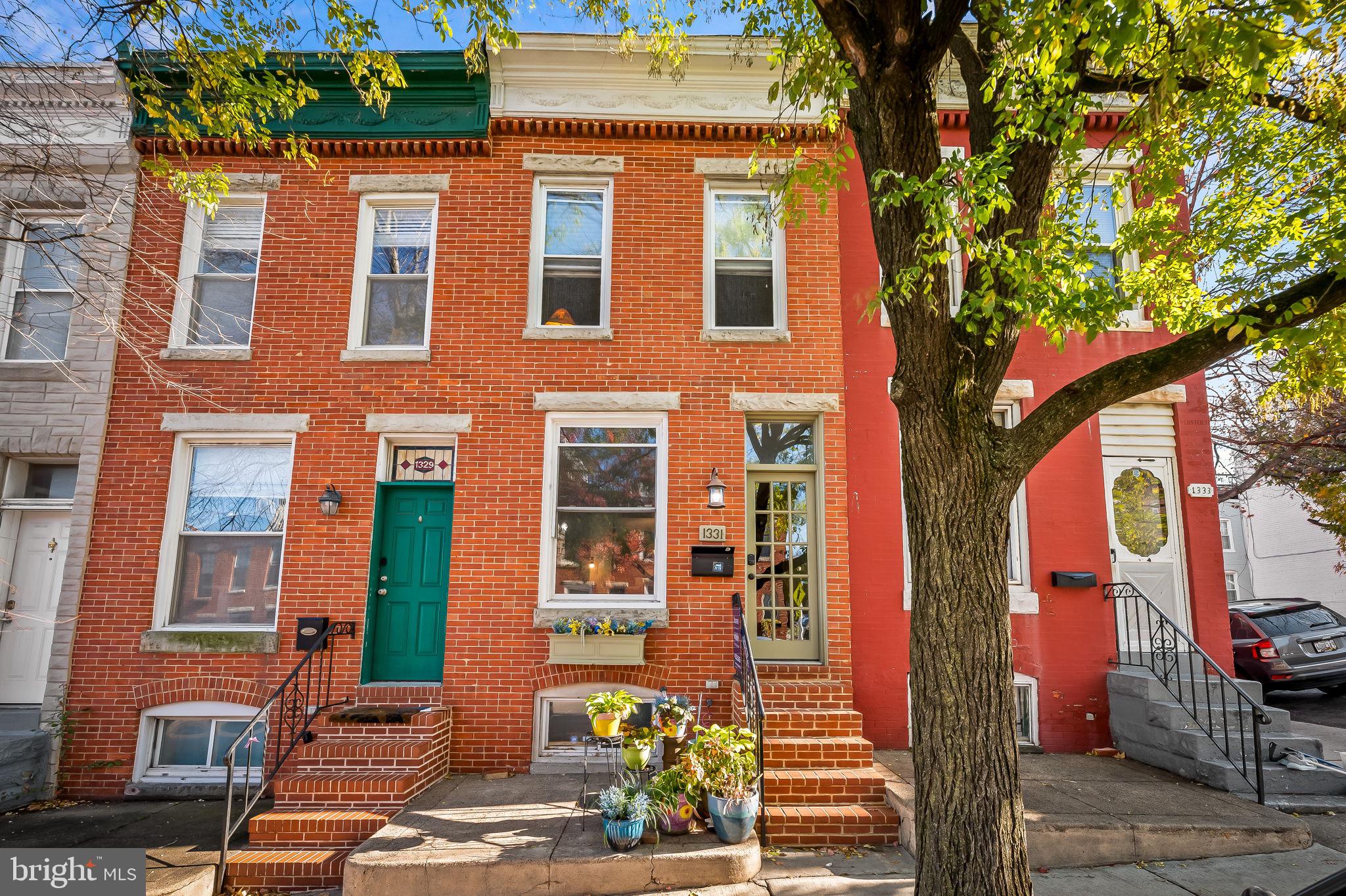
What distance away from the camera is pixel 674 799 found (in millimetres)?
5688

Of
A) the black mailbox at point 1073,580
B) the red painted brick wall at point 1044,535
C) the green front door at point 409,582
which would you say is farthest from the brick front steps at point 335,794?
the black mailbox at point 1073,580

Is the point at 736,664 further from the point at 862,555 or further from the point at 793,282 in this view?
the point at 793,282

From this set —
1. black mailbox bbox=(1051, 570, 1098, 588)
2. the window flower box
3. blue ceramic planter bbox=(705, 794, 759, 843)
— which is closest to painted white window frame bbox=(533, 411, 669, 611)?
the window flower box

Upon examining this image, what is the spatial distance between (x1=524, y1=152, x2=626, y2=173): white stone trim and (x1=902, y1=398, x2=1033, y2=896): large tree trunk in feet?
18.5

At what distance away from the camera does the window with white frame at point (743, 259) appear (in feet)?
27.9

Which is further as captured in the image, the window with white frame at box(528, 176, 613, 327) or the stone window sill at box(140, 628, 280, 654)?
the window with white frame at box(528, 176, 613, 327)

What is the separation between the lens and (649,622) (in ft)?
24.9

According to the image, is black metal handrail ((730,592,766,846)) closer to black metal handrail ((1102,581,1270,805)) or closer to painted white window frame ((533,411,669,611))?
painted white window frame ((533,411,669,611))

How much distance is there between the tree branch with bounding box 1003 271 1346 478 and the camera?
4.04 m

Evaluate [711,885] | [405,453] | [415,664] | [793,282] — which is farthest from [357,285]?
[711,885]

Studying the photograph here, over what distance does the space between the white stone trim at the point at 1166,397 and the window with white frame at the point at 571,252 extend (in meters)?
6.50

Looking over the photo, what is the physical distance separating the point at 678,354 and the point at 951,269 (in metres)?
3.64

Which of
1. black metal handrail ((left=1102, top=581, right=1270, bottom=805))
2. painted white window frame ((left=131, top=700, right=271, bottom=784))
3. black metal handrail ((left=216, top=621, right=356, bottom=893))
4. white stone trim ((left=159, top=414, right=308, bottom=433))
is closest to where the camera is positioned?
black metal handrail ((left=1102, top=581, right=1270, bottom=805))

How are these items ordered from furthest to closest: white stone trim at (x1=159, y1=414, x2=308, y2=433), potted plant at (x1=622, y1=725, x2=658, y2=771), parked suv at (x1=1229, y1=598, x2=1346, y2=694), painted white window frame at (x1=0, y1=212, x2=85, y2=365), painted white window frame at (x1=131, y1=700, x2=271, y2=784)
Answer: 1. parked suv at (x1=1229, y1=598, x2=1346, y2=694)
2. painted white window frame at (x1=0, y1=212, x2=85, y2=365)
3. white stone trim at (x1=159, y1=414, x2=308, y2=433)
4. painted white window frame at (x1=131, y1=700, x2=271, y2=784)
5. potted plant at (x1=622, y1=725, x2=658, y2=771)
